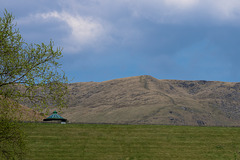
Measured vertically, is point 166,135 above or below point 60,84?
below

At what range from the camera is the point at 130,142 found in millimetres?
41750

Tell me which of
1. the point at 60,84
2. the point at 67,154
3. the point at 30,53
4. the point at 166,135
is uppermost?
the point at 30,53

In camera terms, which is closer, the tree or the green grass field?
the tree

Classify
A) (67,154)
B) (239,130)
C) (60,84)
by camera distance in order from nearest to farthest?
1. (60,84)
2. (67,154)
3. (239,130)

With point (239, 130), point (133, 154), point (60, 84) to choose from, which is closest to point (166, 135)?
point (133, 154)

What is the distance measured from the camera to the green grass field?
3744 centimetres

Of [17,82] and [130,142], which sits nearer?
[17,82]

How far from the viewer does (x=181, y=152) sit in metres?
38.9

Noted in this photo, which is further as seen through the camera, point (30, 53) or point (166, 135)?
point (166, 135)

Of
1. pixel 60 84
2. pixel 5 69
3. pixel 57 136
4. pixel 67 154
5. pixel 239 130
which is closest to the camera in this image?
pixel 5 69

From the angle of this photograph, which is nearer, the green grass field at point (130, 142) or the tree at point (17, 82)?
the tree at point (17, 82)

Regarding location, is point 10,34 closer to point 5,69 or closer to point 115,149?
point 5,69

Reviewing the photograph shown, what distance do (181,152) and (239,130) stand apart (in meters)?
14.9

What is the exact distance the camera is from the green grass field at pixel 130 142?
37438 mm
